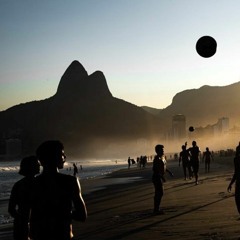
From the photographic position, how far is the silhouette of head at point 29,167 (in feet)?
19.0

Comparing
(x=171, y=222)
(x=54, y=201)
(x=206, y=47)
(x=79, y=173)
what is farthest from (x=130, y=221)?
(x=79, y=173)

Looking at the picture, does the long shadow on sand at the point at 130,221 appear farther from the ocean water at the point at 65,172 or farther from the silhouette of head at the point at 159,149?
the ocean water at the point at 65,172

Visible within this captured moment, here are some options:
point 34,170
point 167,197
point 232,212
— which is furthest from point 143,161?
point 34,170

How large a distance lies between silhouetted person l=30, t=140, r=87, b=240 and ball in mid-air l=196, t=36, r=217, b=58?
15.4 feet

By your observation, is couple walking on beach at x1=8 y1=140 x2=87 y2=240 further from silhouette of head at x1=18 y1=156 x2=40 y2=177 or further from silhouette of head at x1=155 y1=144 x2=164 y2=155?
silhouette of head at x1=155 y1=144 x2=164 y2=155

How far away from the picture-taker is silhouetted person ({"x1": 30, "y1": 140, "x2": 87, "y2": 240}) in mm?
4109

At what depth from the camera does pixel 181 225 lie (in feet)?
30.8

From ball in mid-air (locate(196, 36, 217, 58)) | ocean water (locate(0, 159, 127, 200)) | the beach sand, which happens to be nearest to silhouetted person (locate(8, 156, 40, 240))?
the beach sand

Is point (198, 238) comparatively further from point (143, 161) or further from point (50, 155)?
point (143, 161)

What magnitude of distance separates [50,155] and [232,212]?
7364mm

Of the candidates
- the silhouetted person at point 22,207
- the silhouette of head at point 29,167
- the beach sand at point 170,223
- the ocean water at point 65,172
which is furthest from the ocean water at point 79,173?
the silhouetted person at point 22,207

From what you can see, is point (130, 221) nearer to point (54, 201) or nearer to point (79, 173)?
point (54, 201)

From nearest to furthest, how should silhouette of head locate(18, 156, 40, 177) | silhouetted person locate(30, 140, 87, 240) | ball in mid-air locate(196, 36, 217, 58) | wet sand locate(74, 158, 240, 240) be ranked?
1. silhouetted person locate(30, 140, 87, 240)
2. silhouette of head locate(18, 156, 40, 177)
3. ball in mid-air locate(196, 36, 217, 58)
4. wet sand locate(74, 158, 240, 240)

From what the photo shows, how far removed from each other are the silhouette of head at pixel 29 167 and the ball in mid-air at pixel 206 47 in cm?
382
